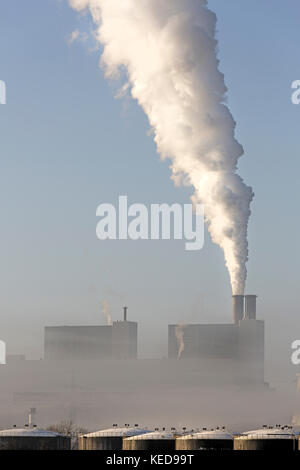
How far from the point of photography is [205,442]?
10050 cm

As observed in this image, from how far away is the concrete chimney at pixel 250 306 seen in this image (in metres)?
192

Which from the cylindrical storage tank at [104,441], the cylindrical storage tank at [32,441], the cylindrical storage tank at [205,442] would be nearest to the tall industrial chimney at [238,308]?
the cylindrical storage tank at [104,441]

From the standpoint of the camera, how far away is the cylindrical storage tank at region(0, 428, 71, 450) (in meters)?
103

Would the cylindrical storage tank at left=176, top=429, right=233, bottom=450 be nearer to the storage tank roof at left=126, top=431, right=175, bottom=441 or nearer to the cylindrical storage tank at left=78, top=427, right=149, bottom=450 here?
the storage tank roof at left=126, top=431, right=175, bottom=441

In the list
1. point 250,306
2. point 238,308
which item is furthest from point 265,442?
point 250,306

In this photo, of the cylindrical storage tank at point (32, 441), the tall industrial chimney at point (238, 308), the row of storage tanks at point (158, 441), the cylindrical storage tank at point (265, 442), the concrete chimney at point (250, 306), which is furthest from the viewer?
the concrete chimney at point (250, 306)

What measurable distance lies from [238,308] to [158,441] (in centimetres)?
9243

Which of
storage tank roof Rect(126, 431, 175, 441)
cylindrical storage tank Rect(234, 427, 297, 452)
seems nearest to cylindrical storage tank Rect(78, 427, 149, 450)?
storage tank roof Rect(126, 431, 175, 441)

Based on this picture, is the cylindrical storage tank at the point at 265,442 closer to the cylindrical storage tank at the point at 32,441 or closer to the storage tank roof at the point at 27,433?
the cylindrical storage tank at the point at 32,441

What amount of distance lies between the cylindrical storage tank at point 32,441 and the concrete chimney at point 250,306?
296 feet

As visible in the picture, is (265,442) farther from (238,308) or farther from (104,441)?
(238,308)
